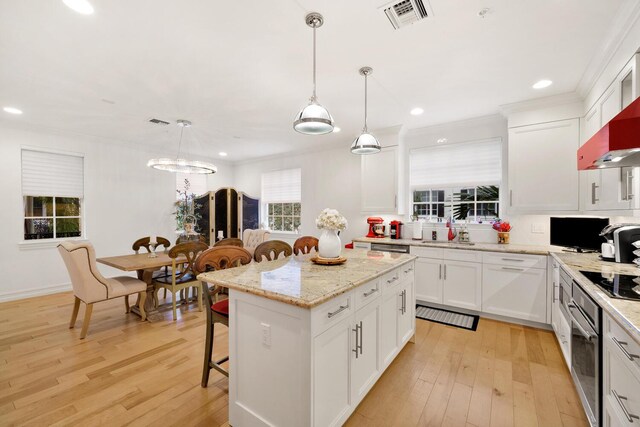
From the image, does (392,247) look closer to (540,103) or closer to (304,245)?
(304,245)

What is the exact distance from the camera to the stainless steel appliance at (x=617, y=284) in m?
1.49

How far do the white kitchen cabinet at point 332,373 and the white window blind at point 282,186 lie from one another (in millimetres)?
4722

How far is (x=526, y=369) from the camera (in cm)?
245

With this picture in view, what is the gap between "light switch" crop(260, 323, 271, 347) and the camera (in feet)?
5.17

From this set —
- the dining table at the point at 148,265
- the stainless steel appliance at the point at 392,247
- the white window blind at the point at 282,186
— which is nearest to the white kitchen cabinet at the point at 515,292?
the stainless steel appliance at the point at 392,247

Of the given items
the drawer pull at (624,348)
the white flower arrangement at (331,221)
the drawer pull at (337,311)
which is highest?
the white flower arrangement at (331,221)

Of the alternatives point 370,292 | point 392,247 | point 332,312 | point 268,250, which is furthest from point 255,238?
point 332,312

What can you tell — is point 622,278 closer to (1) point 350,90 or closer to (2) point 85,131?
(1) point 350,90

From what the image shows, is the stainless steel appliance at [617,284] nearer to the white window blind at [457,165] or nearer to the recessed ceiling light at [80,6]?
the white window blind at [457,165]

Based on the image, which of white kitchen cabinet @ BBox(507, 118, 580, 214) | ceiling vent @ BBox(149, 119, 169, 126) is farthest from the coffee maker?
ceiling vent @ BBox(149, 119, 169, 126)

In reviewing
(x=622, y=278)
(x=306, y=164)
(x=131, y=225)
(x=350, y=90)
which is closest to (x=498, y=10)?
(x=350, y=90)

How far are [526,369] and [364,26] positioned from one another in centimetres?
315

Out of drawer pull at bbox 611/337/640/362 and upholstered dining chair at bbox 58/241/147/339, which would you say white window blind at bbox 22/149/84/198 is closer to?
upholstered dining chair at bbox 58/241/147/339

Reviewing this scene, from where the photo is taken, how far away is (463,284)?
3598 millimetres
